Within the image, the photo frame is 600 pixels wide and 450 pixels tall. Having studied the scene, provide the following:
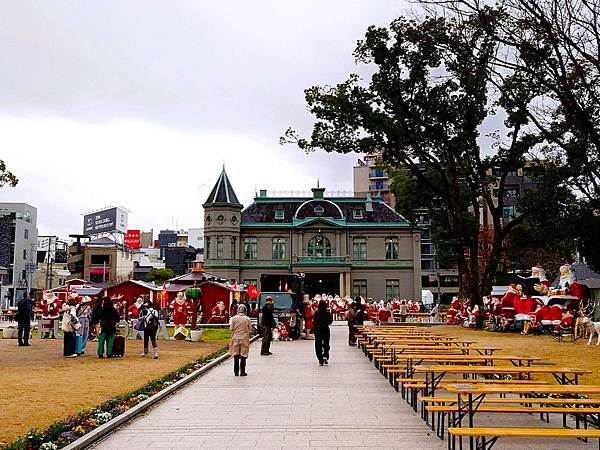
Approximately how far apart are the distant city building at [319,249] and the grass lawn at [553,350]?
1535 inches

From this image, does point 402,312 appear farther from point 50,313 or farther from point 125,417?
point 125,417

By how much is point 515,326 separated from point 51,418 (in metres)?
24.9

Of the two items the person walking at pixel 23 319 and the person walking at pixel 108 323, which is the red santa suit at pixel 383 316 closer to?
the person walking at pixel 23 319

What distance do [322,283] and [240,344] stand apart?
53.4 metres

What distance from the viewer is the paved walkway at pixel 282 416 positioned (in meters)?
8.59

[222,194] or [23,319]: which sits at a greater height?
[222,194]

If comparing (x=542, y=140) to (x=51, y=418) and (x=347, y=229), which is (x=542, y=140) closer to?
(x=51, y=418)

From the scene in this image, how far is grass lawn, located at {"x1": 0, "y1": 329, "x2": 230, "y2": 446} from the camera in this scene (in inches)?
414

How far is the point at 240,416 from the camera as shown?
10.4 meters

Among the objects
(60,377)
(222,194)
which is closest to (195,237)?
→ (222,194)

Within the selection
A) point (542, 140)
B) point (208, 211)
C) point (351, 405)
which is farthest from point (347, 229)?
point (351, 405)

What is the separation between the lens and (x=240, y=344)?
1603cm

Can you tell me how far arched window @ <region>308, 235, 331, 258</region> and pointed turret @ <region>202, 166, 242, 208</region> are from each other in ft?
27.2

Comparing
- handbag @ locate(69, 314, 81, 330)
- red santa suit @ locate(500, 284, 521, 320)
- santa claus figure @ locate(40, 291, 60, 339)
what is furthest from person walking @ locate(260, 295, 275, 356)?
red santa suit @ locate(500, 284, 521, 320)
